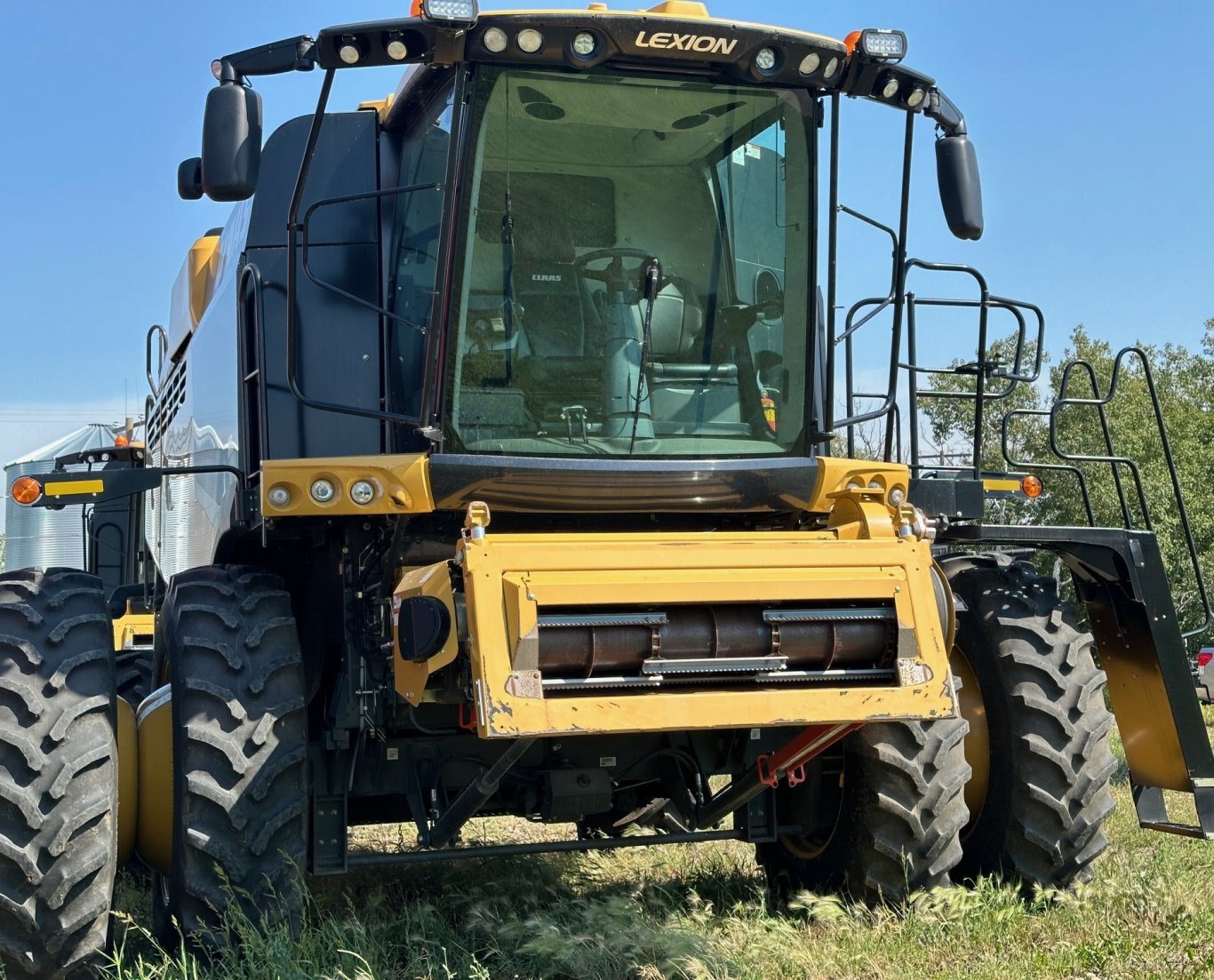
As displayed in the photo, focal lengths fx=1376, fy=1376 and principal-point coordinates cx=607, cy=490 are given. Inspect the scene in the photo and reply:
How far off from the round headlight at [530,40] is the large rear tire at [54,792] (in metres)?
2.45

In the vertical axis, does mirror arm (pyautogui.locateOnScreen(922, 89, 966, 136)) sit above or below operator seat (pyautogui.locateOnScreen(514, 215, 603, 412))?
above

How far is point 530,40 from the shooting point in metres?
4.54

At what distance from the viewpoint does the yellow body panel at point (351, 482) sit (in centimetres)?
457

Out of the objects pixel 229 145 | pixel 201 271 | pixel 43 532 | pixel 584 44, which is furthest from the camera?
pixel 43 532

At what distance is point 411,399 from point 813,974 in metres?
2.39

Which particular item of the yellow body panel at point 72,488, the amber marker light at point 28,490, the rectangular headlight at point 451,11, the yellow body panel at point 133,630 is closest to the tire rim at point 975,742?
the rectangular headlight at point 451,11

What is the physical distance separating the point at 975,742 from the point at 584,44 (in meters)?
3.09

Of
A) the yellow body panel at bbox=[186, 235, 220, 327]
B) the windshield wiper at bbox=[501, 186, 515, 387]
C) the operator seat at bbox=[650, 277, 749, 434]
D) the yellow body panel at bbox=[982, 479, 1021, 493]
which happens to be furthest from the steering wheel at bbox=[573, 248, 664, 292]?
the yellow body panel at bbox=[186, 235, 220, 327]

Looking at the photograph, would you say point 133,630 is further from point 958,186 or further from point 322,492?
point 958,186

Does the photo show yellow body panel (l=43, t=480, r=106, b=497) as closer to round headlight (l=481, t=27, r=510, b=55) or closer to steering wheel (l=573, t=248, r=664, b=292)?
steering wheel (l=573, t=248, r=664, b=292)

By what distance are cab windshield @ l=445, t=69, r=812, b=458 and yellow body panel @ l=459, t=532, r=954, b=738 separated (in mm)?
588

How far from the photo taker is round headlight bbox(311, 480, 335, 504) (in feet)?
15.1

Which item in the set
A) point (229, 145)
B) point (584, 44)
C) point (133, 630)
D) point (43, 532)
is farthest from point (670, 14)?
point (43, 532)

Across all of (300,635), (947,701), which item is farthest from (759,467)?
(300,635)
